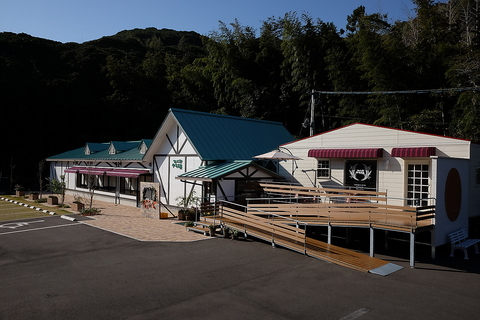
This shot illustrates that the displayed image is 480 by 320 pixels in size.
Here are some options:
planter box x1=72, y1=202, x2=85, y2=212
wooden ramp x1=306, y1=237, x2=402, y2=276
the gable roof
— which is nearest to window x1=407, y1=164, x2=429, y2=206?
the gable roof

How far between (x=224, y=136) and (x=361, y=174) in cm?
758

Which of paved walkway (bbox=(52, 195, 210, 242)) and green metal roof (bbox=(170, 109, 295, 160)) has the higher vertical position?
green metal roof (bbox=(170, 109, 295, 160))

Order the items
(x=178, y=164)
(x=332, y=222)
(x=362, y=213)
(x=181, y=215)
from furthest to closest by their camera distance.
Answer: (x=178, y=164), (x=181, y=215), (x=332, y=222), (x=362, y=213)

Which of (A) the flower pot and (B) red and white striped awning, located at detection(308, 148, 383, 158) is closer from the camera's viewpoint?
(B) red and white striped awning, located at detection(308, 148, 383, 158)

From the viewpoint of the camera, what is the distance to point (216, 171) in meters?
16.2

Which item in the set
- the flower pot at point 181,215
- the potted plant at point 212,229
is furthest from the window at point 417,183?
the flower pot at point 181,215

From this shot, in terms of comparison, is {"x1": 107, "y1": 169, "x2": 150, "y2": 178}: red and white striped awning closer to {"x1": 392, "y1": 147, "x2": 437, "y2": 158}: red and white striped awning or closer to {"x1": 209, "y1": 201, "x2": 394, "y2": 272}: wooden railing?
{"x1": 209, "y1": 201, "x2": 394, "y2": 272}: wooden railing

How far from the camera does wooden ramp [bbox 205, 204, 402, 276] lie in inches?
385

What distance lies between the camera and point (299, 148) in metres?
16.8

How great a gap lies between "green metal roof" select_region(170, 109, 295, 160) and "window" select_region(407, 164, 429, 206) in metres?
7.95

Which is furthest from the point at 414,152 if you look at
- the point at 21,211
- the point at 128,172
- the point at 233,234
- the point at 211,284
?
the point at 21,211

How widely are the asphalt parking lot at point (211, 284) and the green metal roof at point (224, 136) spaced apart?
22.6 feet

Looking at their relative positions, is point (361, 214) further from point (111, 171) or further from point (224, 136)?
point (111, 171)

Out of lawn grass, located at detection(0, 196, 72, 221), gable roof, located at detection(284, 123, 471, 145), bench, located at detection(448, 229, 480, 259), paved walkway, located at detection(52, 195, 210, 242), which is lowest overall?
lawn grass, located at detection(0, 196, 72, 221)
